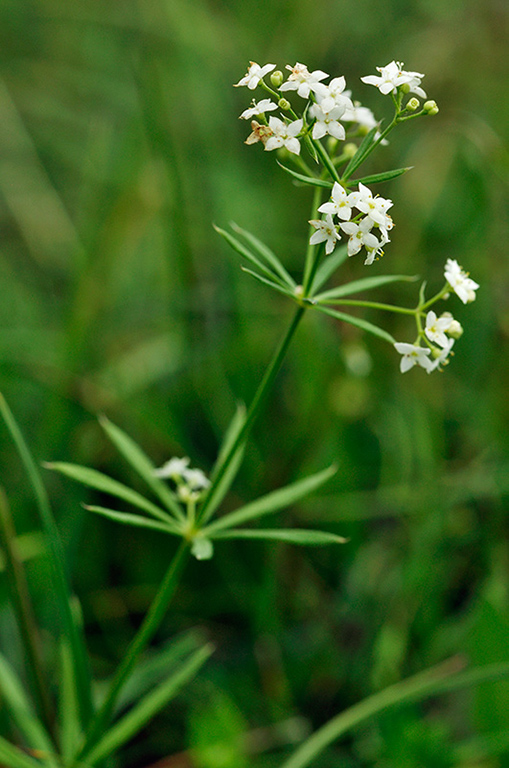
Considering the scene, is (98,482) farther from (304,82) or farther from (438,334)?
(304,82)

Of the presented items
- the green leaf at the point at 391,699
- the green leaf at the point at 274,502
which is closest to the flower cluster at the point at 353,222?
the green leaf at the point at 274,502

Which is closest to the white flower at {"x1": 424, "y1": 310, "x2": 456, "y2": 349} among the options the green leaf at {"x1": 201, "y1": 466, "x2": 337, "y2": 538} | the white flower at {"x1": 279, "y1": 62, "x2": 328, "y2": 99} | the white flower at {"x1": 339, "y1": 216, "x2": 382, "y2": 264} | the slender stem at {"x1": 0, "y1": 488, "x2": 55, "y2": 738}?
the white flower at {"x1": 339, "y1": 216, "x2": 382, "y2": 264}

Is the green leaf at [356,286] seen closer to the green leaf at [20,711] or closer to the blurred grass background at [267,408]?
the green leaf at [20,711]

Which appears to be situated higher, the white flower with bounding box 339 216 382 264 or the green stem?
the white flower with bounding box 339 216 382 264

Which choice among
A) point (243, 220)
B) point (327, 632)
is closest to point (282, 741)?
point (327, 632)

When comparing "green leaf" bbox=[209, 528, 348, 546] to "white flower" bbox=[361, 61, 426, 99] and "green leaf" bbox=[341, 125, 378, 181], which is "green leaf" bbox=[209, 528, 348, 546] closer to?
"green leaf" bbox=[341, 125, 378, 181]

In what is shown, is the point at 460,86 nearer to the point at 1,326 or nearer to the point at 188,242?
the point at 188,242
